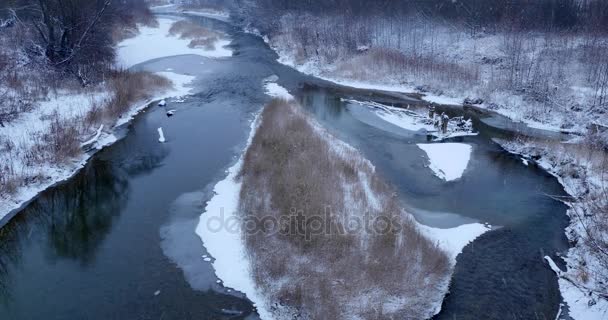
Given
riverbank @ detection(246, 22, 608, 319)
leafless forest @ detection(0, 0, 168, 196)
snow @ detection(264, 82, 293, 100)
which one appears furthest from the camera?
snow @ detection(264, 82, 293, 100)

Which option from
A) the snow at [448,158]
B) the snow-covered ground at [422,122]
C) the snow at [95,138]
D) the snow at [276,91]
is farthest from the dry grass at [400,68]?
the snow at [95,138]

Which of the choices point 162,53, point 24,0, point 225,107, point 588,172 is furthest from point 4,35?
point 588,172

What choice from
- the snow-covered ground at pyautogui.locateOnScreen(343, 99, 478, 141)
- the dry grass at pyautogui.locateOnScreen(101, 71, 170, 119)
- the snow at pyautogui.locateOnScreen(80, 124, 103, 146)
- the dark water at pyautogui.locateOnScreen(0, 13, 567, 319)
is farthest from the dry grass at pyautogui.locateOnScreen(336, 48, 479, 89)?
the snow at pyautogui.locateOnScreen(80, 124, 103, 146)

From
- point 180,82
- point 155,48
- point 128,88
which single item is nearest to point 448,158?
point 128,88

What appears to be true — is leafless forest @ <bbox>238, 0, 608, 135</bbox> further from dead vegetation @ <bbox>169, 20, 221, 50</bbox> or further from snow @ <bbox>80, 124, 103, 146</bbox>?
snow @ <bbox>80, 124, 103, 146</bbox>

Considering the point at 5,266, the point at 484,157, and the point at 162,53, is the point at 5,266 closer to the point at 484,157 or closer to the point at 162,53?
the point at 484,157
